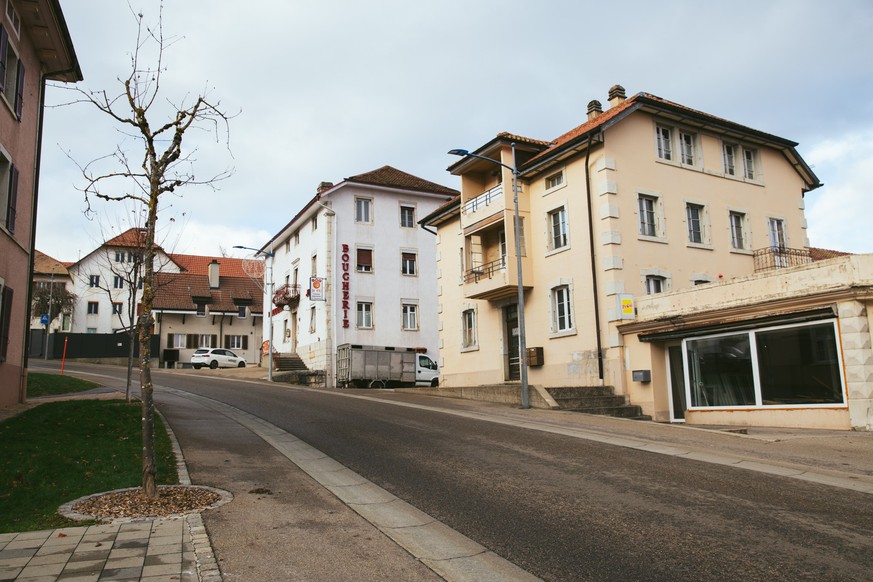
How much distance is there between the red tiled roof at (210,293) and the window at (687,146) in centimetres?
4145

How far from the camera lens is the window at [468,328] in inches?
1107

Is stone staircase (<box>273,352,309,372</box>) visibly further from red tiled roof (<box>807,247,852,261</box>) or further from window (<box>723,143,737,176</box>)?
red tiled roof (<box>807,247,852,261</box>)

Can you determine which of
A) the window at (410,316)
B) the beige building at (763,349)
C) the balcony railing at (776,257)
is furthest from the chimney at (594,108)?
the window at (410,316)

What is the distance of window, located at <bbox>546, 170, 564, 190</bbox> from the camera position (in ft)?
77.5

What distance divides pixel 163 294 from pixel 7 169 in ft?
136

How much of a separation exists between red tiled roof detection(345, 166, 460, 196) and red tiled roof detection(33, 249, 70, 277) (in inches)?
1493

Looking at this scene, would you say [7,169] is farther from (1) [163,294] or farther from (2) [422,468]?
(1) [163,294]

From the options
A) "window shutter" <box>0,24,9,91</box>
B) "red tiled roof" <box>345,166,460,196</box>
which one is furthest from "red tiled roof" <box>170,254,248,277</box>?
"window shutter" <box>0,24,9,91</box>

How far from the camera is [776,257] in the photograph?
24.8 metres

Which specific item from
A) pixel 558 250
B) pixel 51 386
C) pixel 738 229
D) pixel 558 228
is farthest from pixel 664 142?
pixel 51 386

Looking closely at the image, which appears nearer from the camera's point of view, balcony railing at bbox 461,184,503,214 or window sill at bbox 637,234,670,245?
window sill at bbox 637,234,670,245

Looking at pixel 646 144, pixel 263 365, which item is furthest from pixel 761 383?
pixel 263 365

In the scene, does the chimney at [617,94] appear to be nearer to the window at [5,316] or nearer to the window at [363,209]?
the window at [363,209]

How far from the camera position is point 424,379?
3441cm
